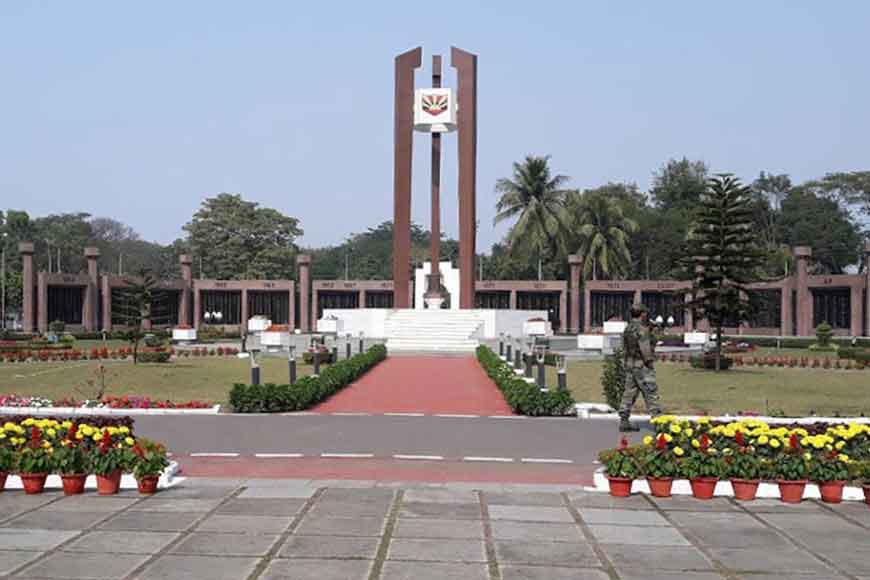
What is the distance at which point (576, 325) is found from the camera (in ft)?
176

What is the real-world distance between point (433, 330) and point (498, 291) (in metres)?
17.3

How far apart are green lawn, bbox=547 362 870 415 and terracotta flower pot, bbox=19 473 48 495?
992 centimetres

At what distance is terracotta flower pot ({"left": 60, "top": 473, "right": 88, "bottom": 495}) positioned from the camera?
8422mm

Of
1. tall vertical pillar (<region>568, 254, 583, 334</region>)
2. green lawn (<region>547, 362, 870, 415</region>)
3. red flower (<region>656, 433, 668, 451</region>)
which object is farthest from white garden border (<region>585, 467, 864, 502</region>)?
tall vertical pillar (<region>568, 254, 583, 334</region>)

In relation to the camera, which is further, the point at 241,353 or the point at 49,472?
the point at 241,353

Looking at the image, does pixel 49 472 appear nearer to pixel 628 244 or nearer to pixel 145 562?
pixel 145 562

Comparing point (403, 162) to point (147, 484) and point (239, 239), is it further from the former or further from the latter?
point (147, 484)

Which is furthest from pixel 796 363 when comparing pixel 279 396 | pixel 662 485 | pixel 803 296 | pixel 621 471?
pixel 621 471

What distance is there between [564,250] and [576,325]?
501cm

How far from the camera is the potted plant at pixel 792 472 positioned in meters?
8.41

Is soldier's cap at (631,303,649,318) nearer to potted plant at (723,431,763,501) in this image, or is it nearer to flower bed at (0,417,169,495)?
potted plant at (723,431,763,501)

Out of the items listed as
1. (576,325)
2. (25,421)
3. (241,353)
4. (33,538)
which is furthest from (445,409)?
(576,325)

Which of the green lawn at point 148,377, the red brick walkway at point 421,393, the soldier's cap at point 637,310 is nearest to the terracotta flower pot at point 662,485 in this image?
the soldier's cap at point 637,310

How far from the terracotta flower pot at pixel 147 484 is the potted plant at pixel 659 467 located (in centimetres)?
421
